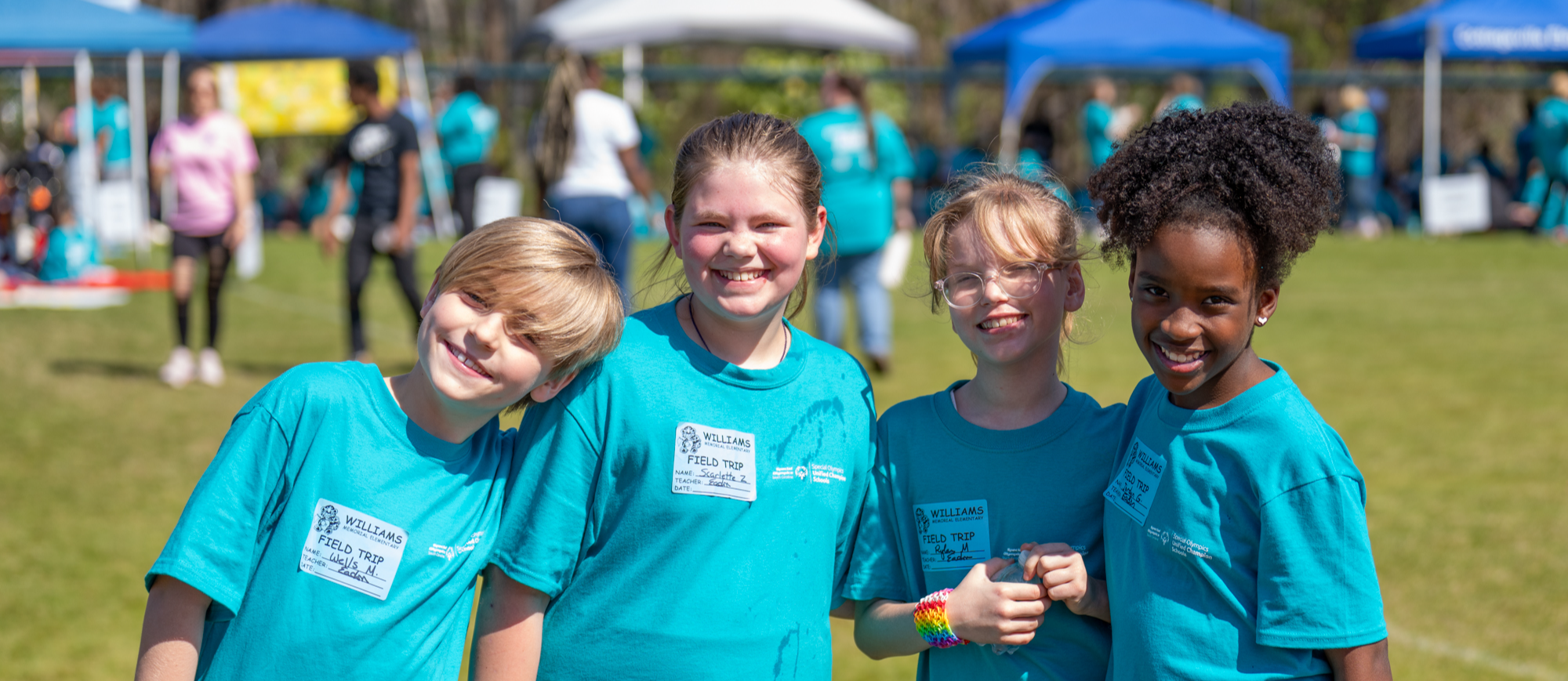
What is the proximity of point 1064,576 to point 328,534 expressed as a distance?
1.10 m

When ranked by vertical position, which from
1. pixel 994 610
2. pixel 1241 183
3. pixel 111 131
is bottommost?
pixel 994 610

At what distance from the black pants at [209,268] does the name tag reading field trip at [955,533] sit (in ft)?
21.9

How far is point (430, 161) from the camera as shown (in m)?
17.4

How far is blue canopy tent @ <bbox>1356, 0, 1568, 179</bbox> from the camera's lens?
1642 cm

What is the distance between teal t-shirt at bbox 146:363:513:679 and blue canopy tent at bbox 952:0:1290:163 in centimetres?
1369

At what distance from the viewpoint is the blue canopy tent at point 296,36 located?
1650cm

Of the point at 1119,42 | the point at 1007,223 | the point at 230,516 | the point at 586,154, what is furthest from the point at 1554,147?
the point at 230,516

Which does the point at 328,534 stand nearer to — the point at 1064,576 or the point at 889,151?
the point at 1064,576

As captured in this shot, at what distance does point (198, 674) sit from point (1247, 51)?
15.9m

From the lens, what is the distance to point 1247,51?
15.8 metres

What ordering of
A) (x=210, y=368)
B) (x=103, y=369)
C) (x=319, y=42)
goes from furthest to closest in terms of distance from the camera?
(x=319, y=42) → (x=103, y=369) → (x=210, y=368)

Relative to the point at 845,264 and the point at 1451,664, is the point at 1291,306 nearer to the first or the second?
the point at 845,264

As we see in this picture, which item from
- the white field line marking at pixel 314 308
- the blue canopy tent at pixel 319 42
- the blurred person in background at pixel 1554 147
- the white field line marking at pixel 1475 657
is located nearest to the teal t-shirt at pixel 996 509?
the white field line marking at pixel 1475 657

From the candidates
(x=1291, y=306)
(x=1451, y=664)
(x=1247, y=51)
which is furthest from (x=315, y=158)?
(x=1451, y=664)
